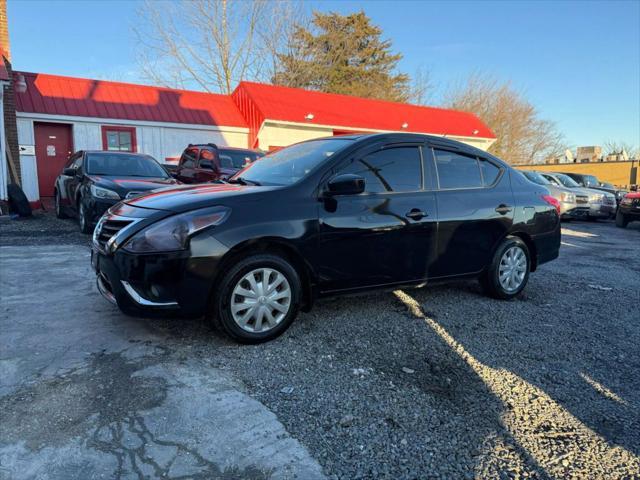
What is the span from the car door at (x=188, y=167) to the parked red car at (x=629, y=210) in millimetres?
11776

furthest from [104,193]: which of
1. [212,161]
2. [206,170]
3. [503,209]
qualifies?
[503,209]

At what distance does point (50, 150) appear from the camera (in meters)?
13.8

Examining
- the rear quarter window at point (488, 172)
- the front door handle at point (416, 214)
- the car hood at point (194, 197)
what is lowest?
the front door handle at point (416, 214)

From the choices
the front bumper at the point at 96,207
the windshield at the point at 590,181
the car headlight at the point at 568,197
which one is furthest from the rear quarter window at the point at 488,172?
the windshield at the point at 590,181

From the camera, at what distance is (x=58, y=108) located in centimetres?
1366

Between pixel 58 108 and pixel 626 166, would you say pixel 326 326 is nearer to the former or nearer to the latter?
pixel 58 108

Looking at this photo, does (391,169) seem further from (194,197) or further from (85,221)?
(85,221)

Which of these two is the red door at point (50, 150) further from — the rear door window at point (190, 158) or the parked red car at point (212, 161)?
the parked red car at point (212, 161)

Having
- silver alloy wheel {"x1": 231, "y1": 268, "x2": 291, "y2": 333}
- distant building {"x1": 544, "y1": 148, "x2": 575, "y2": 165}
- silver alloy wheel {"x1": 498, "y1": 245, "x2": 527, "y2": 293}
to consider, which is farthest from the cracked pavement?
distant building {"x1": 544, "y1": 148, "x2": 575, "y2": 165}

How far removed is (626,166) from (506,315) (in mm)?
34087

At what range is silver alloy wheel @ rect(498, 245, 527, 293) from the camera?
4.86 meters

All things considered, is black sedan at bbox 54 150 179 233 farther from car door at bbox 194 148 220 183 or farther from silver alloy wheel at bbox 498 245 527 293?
silver alloy wheel at bbox 498 245 527 293

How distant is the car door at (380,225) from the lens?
368cm

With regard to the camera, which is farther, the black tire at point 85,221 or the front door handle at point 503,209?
the black tire at point 85,221
